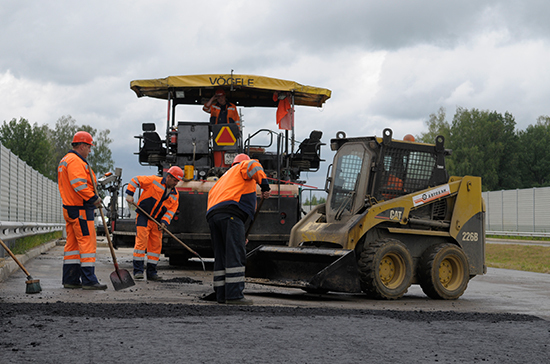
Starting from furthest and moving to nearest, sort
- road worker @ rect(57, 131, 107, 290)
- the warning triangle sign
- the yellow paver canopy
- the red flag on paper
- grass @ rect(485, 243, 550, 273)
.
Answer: grass @ rect(485, 243, 550, 273) < the red flag on paper < the yellow paver canopy < the warning triangle sign < road worker @ rect(57, 131, 107, 290)

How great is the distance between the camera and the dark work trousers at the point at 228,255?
22.9ft

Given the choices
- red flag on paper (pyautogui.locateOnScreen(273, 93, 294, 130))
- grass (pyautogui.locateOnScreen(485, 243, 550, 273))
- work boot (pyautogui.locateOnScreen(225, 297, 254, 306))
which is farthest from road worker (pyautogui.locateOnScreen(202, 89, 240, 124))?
grass (pyautogui.locateOnScreen(485, 243, 550, 273))

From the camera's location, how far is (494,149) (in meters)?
70.2

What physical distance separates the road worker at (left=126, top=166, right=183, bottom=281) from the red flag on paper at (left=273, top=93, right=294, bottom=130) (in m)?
2.73

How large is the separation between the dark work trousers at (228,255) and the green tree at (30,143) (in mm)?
61790

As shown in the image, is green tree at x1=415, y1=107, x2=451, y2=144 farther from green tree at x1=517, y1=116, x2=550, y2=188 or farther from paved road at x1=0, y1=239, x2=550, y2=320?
paved road at x1=0, y1=239, x2=550, y2=320

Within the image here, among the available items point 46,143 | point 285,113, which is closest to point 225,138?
point 285,113

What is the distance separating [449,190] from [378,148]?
1.18 metres

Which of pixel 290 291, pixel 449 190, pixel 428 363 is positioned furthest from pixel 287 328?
pixel 449 190

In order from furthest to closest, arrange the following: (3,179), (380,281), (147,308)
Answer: (3,179)
(380,281)
(147,308)

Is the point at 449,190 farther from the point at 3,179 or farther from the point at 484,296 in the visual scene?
the point at 3,179

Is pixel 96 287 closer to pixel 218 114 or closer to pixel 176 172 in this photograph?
pixel 176 172

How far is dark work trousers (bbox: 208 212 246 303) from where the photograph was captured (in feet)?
22.9

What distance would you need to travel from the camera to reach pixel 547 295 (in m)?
9.55
